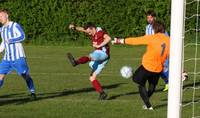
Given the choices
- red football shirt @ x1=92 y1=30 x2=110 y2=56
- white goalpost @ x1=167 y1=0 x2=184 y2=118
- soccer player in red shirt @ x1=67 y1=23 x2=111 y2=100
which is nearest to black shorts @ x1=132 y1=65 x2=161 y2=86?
soccer player in red shirt @ x1=67 y1=23 x2=111 y2=100

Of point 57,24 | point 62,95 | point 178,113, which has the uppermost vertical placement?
point 178,113

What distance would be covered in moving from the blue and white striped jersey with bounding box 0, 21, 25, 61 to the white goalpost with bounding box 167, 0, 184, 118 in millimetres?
6245

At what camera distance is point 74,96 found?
1452 cm

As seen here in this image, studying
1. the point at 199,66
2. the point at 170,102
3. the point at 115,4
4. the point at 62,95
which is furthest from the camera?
the point at 115,4

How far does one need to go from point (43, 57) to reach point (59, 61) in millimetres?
A: 1461

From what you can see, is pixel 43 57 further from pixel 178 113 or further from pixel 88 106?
pixel 178 113

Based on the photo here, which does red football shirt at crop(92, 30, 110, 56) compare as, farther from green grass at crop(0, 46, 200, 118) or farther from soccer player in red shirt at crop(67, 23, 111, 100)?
green grass at crop(0, 46, 200, 118)

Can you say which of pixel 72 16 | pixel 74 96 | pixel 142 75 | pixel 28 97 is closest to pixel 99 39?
pixel 74 96

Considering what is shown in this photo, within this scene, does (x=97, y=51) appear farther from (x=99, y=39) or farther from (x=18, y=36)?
(x=18, y=36)

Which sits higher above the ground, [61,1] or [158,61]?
[158,61]

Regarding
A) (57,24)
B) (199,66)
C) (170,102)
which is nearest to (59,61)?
(199,66)

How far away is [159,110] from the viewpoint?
40.6 feet

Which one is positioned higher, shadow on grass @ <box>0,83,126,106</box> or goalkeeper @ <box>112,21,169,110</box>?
goalkeeper @ <box>112,21,169,110</box>

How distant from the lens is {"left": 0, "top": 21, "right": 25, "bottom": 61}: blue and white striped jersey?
44.7 ft
